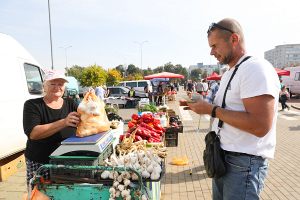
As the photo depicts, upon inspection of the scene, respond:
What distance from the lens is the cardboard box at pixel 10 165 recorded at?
13.0 ft

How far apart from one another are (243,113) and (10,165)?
16.1ft

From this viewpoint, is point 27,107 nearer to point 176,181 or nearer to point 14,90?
point 14,90

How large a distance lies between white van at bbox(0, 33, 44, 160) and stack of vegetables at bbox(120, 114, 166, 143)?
2364mm

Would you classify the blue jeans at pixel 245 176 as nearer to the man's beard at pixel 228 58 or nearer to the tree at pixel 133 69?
the man's beard at pixel 228 58

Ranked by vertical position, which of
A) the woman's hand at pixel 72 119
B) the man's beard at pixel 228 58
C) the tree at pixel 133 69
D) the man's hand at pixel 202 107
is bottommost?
the woman's hand at pixel 72 119

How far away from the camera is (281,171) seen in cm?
443

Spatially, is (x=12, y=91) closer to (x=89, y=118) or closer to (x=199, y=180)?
(x=89, y=118)

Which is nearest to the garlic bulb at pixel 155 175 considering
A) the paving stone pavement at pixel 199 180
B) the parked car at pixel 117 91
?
the paving stone pavement at pixel 199 180

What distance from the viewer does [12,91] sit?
396 centimetres

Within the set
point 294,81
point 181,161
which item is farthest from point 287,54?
point 181,161

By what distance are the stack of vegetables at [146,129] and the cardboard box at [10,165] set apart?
2730 mm

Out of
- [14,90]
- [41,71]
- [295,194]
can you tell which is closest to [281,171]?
[295,194]

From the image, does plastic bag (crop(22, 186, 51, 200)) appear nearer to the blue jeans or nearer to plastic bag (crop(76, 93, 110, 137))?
plastic bag (crop(76, 93, 110, 137))

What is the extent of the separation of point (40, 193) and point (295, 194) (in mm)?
4220
